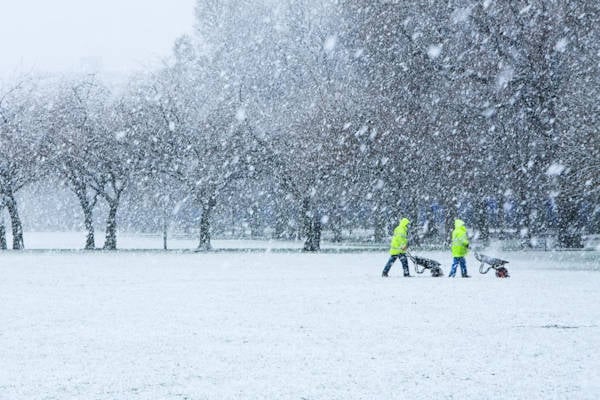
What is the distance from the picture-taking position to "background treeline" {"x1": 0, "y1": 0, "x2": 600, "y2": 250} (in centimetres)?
3212

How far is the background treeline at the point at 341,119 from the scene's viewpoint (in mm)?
32125

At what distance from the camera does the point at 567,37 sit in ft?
97.7

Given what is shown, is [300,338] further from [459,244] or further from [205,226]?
[205,226]

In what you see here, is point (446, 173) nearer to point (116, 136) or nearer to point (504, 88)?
point (504, 88)

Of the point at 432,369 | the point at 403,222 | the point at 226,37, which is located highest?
the point at 226,37

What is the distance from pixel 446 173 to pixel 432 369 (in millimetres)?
27341

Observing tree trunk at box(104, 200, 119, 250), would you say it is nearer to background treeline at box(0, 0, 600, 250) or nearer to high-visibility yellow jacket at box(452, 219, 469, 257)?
background treeline at box(0, 0, 600, 250)

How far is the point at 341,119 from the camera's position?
35.8 m

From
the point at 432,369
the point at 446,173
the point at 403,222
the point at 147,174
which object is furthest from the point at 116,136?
the point at 432,369

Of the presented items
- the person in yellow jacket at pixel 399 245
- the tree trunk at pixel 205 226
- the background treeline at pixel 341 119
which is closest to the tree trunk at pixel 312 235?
the background treeline at pixel 341 119

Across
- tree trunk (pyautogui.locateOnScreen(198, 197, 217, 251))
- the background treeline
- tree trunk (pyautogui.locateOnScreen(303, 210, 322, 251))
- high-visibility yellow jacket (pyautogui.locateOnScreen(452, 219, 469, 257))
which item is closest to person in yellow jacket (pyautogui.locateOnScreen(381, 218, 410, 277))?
high-visibility yellow jacket (pyautogui.locateOnScreen(452, 219, 469, 257))

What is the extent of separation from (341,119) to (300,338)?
25.8 meters

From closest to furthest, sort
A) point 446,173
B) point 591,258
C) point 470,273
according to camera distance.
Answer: point 470,273 < point 591,258 < point 446,173

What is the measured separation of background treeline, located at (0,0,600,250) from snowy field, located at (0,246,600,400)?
13.3 m
